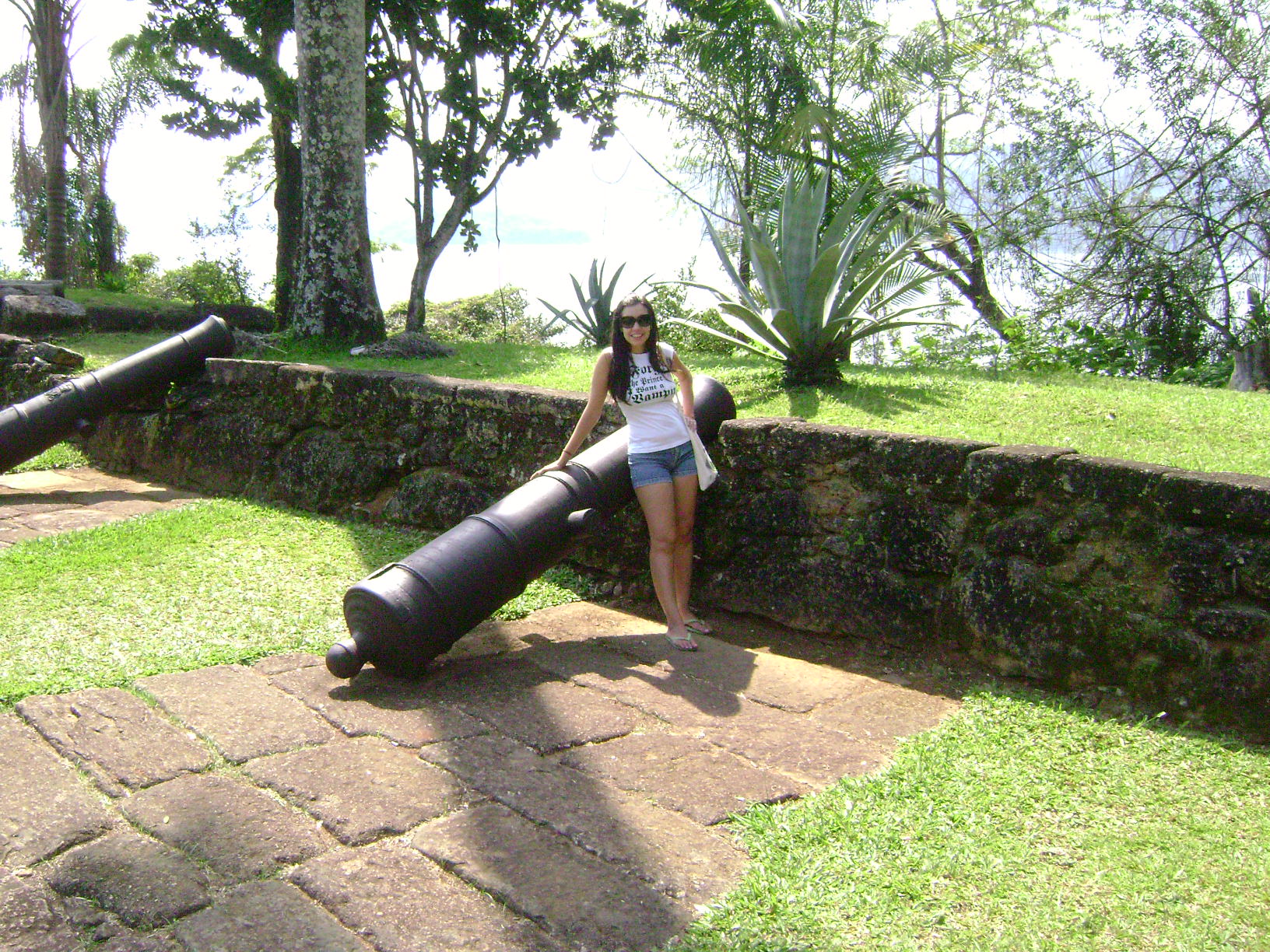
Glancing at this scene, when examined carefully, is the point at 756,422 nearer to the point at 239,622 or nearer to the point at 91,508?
the point at 239,622

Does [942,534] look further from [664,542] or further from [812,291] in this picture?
[812,291]

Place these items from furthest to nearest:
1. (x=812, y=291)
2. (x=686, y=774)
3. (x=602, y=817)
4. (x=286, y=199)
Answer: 1. (x=286, y=199)
2. (x=812, y=291)
3. (x=686, y=774)
4. (x=602, y=817)

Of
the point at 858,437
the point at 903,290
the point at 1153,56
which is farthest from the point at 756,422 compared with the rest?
the point at 1153,56

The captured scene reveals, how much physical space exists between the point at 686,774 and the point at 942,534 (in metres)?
1.51

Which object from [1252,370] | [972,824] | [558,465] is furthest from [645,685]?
[1252,370]

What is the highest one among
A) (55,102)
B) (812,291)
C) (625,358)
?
(55,102)

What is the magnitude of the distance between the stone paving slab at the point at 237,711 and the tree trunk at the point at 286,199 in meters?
7.47

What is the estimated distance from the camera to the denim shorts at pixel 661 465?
4.22 meters

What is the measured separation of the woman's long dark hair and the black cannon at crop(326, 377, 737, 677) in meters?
0.29

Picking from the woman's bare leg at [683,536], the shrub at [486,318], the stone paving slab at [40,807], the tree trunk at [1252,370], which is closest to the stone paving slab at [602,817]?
the stone paving slab at [40,807]

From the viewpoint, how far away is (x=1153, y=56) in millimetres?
Result: 13766

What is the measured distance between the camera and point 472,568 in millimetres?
3793

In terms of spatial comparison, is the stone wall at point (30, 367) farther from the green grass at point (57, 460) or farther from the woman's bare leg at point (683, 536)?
the woman's bare leg at point (683, 536)

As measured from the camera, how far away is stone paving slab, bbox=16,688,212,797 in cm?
288
